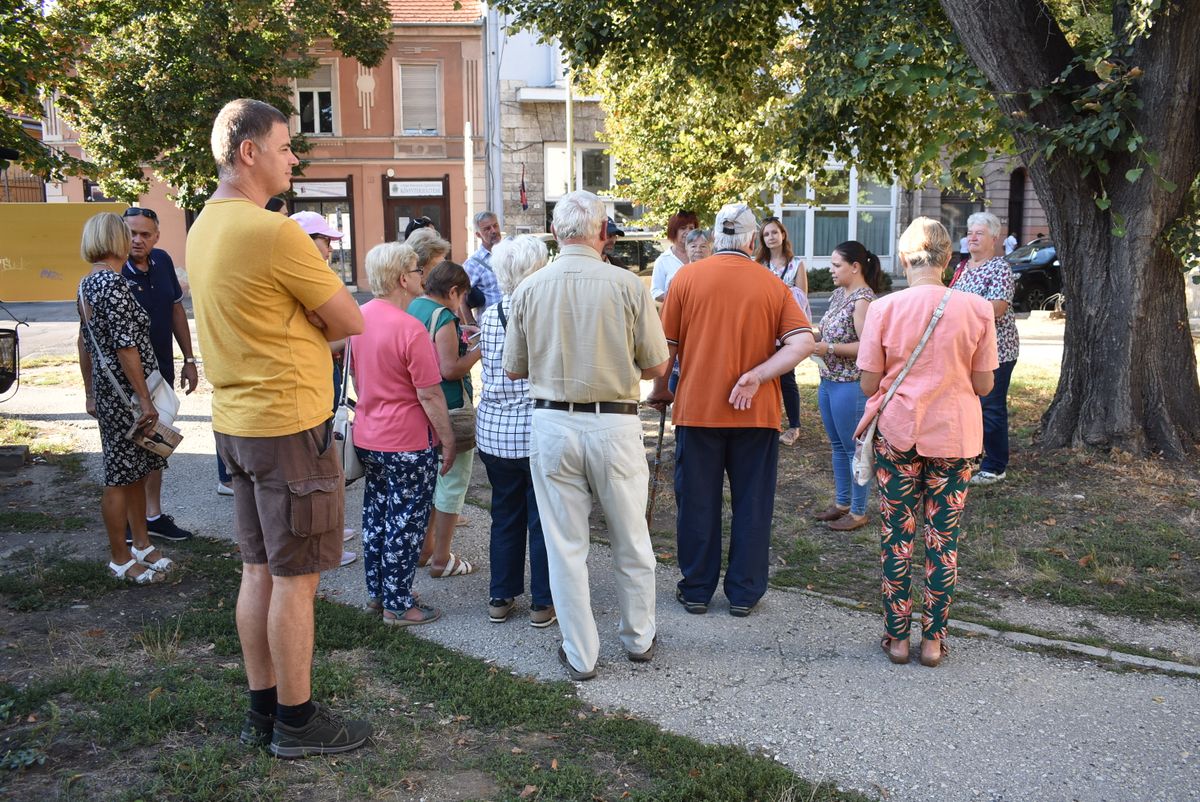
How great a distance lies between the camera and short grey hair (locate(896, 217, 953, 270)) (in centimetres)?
439

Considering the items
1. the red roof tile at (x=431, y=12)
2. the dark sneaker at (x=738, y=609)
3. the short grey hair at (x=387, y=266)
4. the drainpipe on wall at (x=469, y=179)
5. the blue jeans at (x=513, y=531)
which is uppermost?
the red roof tile at (x=431, y=12)

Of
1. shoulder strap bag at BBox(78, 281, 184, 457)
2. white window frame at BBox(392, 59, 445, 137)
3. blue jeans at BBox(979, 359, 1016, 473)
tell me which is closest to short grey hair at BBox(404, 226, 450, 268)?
shoulder strap bag at BBox(78, 281, 184, 457)

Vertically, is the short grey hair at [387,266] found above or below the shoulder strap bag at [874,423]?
above

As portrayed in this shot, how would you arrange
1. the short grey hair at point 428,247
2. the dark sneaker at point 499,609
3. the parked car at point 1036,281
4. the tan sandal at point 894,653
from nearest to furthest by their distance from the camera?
the tan sandal at point 894,653 < the dark sneaker at point 499,609 < the short grey hair at point 428,247 < the parked car at point 1036,281

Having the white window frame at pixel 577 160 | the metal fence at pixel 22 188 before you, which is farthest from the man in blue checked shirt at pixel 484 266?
the metal fence at pixel 22 188

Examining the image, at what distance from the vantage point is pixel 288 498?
11.0 feet

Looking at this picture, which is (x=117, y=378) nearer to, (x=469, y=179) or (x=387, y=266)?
(x=387, y=266)

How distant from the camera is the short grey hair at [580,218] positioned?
425 centimetres

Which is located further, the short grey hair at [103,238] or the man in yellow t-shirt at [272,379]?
the short grey hair at [103,238]

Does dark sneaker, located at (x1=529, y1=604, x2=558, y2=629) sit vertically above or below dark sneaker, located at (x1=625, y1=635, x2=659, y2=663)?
above

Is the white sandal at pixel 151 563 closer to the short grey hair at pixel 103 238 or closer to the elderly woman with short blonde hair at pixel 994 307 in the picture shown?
the short grey hair at pixel 103 238

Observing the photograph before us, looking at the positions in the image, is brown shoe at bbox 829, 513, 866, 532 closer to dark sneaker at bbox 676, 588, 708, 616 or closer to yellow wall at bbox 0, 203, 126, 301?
dark sneaker at bbox 676, 588, 708, 616

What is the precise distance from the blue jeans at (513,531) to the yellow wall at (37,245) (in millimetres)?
9267

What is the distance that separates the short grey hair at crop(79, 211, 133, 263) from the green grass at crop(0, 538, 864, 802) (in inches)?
76.8
